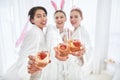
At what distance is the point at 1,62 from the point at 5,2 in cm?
42

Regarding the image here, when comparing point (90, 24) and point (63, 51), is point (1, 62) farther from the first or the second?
point (90, 24)

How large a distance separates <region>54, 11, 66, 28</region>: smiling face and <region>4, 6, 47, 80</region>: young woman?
0.31 ft

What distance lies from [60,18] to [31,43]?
289 mm

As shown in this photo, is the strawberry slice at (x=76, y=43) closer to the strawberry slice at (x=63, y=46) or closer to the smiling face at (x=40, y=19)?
the strawberry slice at (x=63, y=46)

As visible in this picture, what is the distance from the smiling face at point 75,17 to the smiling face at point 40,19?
0.78 feet

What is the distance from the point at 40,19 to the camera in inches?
44.3

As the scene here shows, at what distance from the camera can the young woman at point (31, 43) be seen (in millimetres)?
1110

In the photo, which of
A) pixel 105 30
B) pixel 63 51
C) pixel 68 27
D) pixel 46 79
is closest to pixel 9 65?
pixel 46 79

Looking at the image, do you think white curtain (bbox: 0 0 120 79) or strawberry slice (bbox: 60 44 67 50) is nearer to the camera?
white curtain (bbox: 0 0 120 79)

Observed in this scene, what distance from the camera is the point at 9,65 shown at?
3.74ft

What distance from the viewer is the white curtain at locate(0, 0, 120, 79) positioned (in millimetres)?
1103

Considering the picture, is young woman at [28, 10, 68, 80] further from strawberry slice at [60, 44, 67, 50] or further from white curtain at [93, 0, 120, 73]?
white curtain at [93, 0, 120, 73]

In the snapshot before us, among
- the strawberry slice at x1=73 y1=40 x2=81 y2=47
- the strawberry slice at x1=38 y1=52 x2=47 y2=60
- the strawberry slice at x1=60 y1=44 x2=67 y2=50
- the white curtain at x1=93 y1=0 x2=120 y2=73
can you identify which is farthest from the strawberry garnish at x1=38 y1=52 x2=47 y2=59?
the white curtain at x1=93 y1=0 x2=120 y2=73

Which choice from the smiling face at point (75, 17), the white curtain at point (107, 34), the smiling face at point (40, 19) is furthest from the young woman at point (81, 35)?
the smiling face at point (40, 19)
